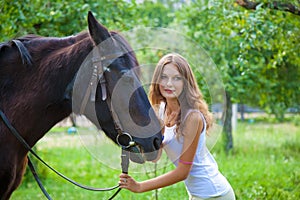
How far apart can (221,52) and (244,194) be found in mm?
3838

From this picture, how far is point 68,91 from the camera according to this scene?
275cm

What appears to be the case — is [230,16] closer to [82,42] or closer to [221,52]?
[82,42]

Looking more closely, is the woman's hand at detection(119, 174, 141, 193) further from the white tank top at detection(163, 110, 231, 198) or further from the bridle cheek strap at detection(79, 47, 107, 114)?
the bridle cheek strap at detection(79, 47, 107, 114)

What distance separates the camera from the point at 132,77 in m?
2.59

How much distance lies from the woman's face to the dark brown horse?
31 centimetres

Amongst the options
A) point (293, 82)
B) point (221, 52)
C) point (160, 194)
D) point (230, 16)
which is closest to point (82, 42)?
point (230, 16)

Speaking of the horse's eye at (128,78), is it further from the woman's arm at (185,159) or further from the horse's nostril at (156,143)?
the woman's arm at (185,159)

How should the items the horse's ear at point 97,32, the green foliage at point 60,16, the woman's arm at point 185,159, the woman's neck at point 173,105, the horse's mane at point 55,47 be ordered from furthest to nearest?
1. the green foliage at point 60,16
2. the woman's neck at point 173,105
3. the woman's arm at point 185,159
4. the horse's mane at point 55,47
5. the horse's ear at point 97,32

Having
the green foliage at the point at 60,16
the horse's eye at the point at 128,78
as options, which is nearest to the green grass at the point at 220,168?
the horse's eye at the point at 128,78

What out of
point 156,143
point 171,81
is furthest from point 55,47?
point 156,143

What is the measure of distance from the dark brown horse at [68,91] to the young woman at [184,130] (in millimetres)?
306

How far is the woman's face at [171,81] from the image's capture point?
116 inches

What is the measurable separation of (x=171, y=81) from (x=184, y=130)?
31 cm

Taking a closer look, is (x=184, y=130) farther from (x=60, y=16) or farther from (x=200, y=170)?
(x=60, y=16)
